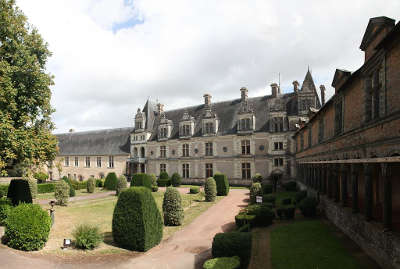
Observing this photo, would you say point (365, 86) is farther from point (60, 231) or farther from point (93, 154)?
point (93, 154)

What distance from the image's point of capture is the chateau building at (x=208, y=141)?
32.0 meters

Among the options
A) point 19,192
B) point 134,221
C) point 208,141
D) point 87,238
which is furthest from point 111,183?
point 134,221

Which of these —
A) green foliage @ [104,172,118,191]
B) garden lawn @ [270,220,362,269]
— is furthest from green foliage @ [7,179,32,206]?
green foliage @ [104,172,118,191]

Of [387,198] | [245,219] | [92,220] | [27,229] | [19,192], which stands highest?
[387,198]

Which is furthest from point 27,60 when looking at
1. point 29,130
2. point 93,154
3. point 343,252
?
point 93,154

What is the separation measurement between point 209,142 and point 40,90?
25.1 m

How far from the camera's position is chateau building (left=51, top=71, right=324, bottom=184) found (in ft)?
105

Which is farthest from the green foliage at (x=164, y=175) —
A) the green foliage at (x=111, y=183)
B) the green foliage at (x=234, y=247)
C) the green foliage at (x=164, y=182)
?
the green foliage at (x=234, y=247)

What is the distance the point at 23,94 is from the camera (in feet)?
46.6

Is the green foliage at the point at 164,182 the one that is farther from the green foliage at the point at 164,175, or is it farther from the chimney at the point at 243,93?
the chimney at the point at 243,93

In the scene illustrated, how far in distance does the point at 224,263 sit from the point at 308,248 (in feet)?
13.7

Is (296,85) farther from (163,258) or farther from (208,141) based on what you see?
(163,258)

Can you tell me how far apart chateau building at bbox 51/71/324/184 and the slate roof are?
20 centimetres

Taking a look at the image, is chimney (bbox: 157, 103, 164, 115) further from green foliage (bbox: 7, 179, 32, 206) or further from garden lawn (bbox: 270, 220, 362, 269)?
garden lawn (bbox: 270, 220, 362, 269)
